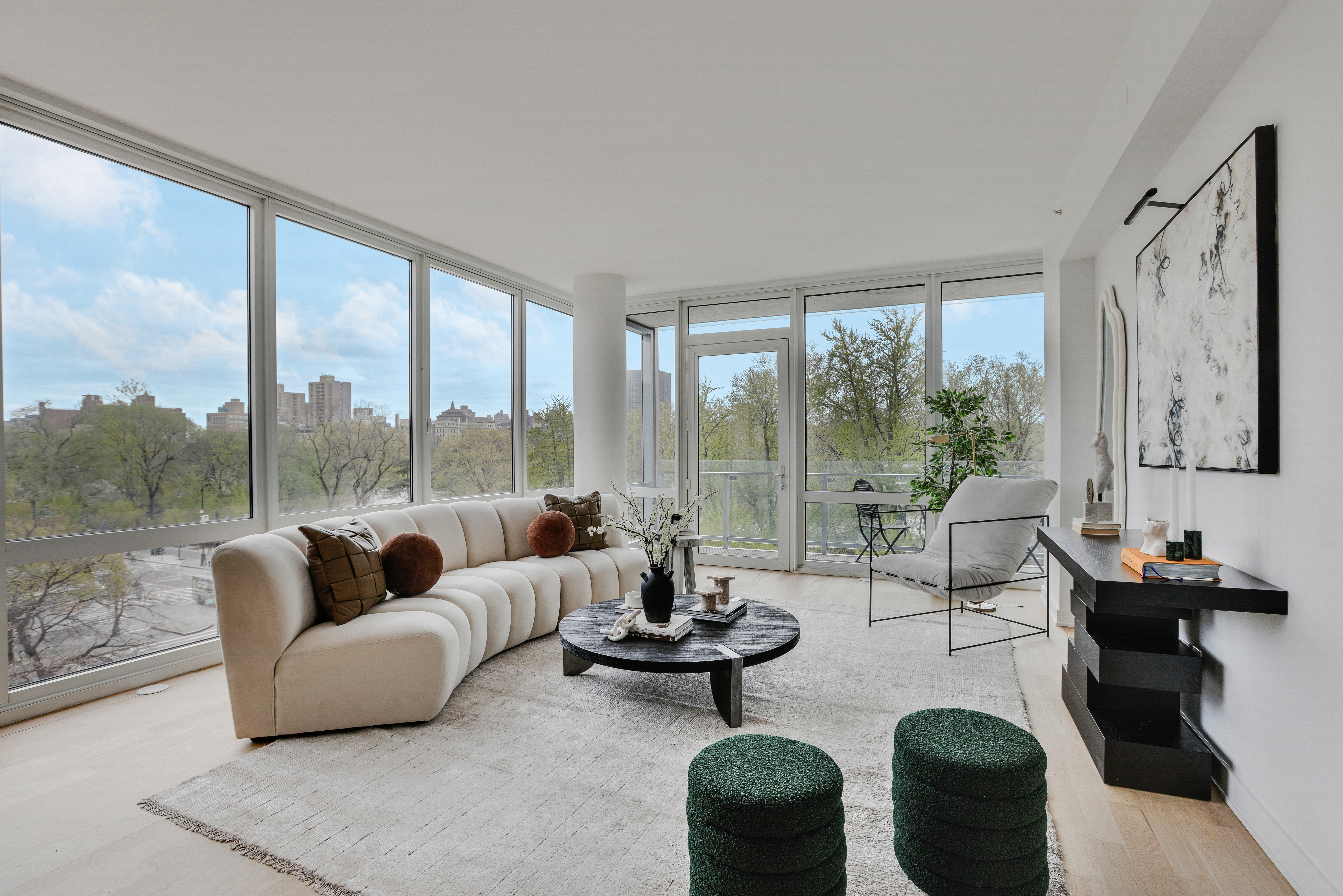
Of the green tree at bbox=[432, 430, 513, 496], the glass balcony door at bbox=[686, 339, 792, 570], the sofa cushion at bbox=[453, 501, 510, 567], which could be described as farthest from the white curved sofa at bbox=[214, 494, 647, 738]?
the glass balcony door at bbox=[686, 339, 792, 570]

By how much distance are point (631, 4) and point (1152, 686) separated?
2937 mm

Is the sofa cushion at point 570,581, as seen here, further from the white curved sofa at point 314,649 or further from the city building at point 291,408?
the city building at point 291,408

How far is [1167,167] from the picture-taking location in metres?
2.68

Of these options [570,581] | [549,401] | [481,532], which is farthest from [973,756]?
[549,401]

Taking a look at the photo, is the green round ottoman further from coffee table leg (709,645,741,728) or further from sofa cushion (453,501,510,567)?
sofa cushion (453,501,510,567)

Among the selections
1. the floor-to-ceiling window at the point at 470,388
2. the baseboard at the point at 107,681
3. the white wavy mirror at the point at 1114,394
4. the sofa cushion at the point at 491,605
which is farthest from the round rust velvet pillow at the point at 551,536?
the white wavy mirror at the point at 1114,394

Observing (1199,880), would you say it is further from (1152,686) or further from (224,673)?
(224,673)

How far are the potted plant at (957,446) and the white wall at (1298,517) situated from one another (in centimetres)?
284

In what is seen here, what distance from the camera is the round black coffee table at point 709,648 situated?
2.59 meters

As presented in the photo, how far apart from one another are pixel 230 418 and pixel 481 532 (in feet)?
5.04

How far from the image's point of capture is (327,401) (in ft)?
13.6

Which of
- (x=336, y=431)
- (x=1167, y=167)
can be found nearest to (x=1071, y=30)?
(x=1167, y=167)

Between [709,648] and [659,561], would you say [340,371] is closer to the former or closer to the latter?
[659,561]

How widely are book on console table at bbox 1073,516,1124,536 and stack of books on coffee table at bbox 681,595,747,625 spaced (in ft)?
5.08
